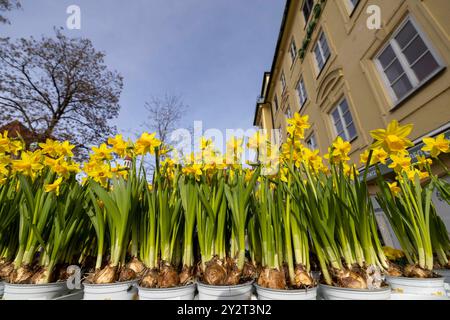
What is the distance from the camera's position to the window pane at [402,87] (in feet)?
13.2

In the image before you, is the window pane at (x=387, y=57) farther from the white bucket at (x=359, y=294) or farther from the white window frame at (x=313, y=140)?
the white bucket at (x=359, y=294)

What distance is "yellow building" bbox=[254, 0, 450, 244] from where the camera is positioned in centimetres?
336

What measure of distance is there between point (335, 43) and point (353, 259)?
292 inches

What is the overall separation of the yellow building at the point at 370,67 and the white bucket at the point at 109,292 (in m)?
4.67

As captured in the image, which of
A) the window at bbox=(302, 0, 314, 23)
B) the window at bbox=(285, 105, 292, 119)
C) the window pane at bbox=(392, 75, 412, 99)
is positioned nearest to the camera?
the window pane at bbox=(392, 75, 412, 99)

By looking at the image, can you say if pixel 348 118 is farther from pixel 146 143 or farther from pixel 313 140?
pixel 146 143

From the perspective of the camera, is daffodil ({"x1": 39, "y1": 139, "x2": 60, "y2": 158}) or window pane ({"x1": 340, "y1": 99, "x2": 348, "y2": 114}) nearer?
daffodil ({"x1": 39, "y1": 139, "x2": 60, "y2": 158})

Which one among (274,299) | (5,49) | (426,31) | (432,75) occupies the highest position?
(5,49)

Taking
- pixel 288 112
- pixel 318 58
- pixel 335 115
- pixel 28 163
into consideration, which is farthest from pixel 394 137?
pixel 288 112

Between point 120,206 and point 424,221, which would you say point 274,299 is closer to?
point 120,206

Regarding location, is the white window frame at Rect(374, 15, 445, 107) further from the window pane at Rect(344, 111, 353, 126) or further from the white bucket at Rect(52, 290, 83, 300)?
the white bucket at Rect(52, 290, 83, 300)

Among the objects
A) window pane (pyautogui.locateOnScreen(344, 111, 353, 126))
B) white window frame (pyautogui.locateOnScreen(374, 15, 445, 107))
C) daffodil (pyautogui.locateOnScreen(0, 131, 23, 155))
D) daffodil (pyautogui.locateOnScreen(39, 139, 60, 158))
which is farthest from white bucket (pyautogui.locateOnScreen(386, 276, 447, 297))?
window pane (pyautogui.locateOnScreen(344, 111, 353, 126))

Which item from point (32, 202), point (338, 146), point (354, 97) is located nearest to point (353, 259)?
point (338, 146)

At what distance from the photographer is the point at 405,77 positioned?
13.3 feet
